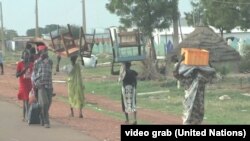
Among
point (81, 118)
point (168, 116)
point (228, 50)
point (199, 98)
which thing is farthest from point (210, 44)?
point (199, 98)

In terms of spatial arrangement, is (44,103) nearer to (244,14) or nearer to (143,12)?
(244,14)

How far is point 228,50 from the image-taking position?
3266 cm

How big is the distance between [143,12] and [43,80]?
19319mm

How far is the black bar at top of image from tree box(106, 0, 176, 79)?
2380 centimetres

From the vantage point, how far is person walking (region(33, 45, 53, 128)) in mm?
13078

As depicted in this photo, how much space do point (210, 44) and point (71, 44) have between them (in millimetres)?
15327

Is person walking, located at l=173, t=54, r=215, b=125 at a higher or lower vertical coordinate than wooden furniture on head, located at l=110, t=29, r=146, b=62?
lower

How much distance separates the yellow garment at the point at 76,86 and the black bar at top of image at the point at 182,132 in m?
7.41

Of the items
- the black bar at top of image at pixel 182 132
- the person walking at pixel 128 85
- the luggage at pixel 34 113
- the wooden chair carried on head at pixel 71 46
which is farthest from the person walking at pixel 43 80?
the black bar at top of image at pixel 182 132

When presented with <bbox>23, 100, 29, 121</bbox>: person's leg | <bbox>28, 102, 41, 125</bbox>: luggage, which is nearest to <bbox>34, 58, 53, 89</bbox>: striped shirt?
<bbox>28, 102, 41, 125</bbox>: luggage

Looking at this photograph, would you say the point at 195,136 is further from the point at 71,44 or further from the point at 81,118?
the point at 71,44

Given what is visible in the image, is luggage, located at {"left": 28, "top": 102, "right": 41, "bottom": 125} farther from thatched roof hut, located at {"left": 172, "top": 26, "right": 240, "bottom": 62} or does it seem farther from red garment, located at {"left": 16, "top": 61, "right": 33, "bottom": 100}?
thatched roof hut, located at {"left": 172, "top": 26, "right": 240, "bottom": 62}

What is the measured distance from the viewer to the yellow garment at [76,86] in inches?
594

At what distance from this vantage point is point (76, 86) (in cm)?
1512
